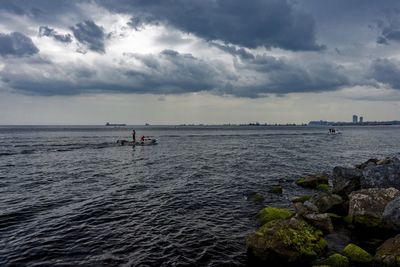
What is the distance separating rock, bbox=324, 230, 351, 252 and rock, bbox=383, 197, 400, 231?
6.80ft

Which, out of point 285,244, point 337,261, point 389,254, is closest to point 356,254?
point 337,261

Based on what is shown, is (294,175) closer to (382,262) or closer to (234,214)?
(234,214)

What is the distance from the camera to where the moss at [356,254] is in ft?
42.3

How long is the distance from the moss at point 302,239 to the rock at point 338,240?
2.36ft

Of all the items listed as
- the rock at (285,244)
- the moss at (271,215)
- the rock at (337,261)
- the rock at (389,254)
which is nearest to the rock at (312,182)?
the moss at (271,215)

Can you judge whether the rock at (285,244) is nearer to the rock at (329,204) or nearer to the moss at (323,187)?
the rock at (329,204)

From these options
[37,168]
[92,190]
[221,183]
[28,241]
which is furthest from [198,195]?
[37,168]

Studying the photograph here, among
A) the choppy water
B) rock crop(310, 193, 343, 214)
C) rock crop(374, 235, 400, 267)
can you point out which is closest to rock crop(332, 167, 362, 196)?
rock crop(310, 193, 343, 214)

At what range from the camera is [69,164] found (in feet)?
147

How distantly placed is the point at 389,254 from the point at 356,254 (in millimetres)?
1347

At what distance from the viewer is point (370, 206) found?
16391 mm

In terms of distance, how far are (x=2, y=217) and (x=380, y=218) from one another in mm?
22410

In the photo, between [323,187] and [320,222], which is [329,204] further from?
[323,187]

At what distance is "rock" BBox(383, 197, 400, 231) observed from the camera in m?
14.5
